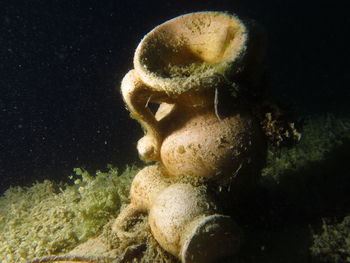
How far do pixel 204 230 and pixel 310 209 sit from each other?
1.57m

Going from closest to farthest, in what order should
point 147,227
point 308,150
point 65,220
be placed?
point 147,227, point 65,220, point 308,150

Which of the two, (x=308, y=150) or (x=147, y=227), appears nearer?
(x=147, y=227)

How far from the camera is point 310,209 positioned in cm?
299

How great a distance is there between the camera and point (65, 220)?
3.69 meters

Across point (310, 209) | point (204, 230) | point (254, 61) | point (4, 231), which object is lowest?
point (310, 209)

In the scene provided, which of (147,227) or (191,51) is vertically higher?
(191,51)

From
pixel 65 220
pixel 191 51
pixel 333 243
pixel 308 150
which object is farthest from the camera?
pixel 308 150

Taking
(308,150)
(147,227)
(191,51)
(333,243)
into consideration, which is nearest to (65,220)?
(147,227)

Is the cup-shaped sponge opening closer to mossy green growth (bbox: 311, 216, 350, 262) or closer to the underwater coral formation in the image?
the underwater coral formation

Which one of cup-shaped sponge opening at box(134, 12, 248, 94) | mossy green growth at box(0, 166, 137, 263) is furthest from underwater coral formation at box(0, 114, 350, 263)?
cup-shaped sponge opening at box(134, 12, 248, 94)

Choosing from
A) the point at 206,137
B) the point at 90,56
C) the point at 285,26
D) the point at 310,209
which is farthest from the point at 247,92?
the point at 285,26

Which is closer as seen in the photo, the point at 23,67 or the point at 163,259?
the point at 163,259

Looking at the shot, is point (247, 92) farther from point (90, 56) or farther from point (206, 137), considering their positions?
point (90, 56)

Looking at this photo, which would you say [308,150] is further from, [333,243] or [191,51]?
[191,51]
